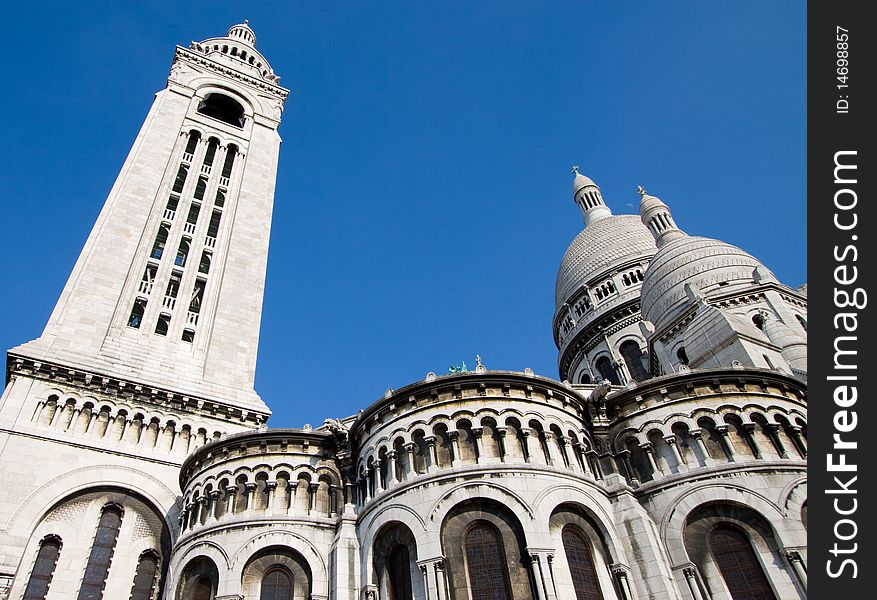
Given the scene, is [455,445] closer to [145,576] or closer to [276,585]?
[276,585]

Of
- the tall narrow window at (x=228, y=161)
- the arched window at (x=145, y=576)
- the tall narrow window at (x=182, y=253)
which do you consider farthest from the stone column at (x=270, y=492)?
the tall narrow window at (x=228, y=161)

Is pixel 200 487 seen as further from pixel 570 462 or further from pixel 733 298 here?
pixel 733 298

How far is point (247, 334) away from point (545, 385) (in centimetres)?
1960

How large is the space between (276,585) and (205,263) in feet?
74.4

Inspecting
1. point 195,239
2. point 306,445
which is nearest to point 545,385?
point 306,445

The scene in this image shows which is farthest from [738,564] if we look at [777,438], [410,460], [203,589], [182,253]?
[182,253]

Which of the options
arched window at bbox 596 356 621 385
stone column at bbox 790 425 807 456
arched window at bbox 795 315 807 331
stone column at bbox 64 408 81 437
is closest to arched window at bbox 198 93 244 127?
stone column at bbox 64 408 81 437

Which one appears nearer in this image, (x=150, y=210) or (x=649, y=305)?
(x=150, y=210)

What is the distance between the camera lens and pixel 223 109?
5338cm

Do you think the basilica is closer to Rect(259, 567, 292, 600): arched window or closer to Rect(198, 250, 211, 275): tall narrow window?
Rect(259, 567, 292, 600): arched window

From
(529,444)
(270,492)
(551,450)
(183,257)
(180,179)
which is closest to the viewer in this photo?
(529,444)

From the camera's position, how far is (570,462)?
21.5 metres

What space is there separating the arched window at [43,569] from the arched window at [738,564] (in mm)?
23564

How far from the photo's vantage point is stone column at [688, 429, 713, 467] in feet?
70.7
